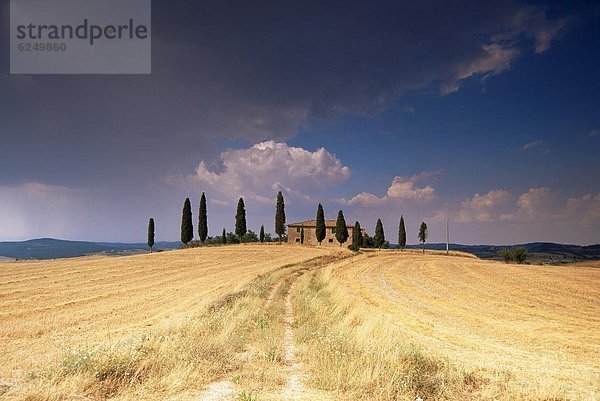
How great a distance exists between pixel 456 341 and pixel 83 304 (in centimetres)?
1895

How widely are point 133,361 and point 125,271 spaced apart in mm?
33695

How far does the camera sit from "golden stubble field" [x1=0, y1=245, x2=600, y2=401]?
793 centimetres

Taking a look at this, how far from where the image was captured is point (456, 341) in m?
14.1

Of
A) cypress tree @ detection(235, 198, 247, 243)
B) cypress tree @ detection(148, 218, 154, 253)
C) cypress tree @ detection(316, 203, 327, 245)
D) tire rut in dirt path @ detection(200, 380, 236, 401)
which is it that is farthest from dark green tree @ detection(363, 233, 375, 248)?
tire rut in dirt path @ detection(200, 380, 236, 401)

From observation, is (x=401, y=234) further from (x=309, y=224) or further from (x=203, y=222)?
(x=203, y=222)

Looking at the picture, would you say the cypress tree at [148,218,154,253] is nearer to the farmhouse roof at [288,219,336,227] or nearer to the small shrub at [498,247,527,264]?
the farmhouse roof at [288,219,336,227]

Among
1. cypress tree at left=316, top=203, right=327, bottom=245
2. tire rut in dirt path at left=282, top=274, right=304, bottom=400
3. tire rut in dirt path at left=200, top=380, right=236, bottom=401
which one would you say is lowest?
tire rut in dirt path at left=282, top=274, right=304, bottom=400

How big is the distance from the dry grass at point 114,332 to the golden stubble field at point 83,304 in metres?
0.05

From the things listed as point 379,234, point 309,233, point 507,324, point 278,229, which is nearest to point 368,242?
point 379,234

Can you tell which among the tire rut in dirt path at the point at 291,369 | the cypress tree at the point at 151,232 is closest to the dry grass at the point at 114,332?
the tire rut in dirt path at the point at 291,369

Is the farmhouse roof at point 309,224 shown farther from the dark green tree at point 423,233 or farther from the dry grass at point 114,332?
the dry grass at point 114,332

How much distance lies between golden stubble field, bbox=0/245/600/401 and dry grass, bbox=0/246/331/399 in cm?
5

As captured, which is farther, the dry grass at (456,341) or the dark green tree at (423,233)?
the dark green tree at (423,233)

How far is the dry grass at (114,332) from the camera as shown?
25.7 feet
